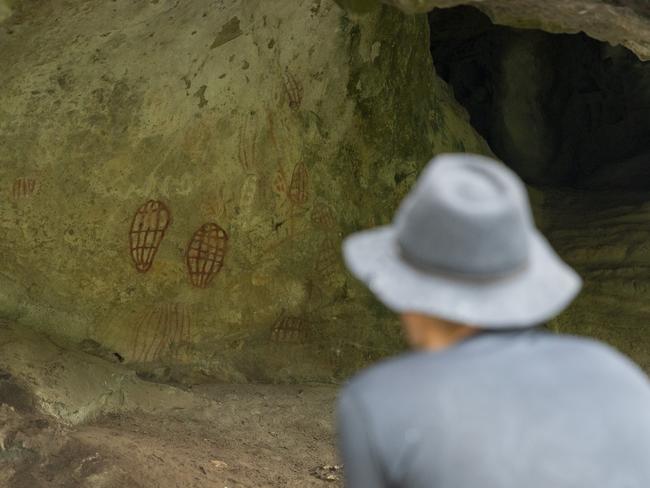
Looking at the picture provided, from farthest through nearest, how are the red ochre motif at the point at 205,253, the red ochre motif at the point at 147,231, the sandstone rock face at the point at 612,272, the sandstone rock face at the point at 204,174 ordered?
the sandstone rock face at the point at 612,272 < the red ochre motif at the point at 205,253 < the red ochre motif at the point at 147,231 < the sandstone rock face at the point at 204,174

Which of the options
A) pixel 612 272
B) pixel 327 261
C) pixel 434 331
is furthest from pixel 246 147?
pixel 434 331

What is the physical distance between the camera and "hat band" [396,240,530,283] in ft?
3.26

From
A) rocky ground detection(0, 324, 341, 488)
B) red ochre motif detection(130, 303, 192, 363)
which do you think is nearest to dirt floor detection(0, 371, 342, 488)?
rocky ground detection(0, 324, 341, 488)

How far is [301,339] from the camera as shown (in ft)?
13.4

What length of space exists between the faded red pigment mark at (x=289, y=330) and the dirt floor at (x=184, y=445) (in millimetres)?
244

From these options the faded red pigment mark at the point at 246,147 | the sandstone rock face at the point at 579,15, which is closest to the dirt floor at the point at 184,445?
the faded red pigment mark at the point at 246,147

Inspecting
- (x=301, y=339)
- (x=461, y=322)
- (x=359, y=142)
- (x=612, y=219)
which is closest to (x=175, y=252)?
(x=301, y=339)

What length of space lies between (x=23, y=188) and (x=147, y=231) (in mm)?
528

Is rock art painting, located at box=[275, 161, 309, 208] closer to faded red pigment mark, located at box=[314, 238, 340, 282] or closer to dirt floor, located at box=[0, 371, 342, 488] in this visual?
faded red pigment mark, located at box=[314, 238, 340, 282]

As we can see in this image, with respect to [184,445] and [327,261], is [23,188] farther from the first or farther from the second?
[327,261]

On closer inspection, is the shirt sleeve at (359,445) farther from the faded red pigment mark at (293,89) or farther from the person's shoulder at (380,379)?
the faded red pigment mark at (293,89)

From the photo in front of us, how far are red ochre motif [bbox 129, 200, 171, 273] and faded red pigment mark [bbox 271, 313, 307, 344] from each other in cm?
68

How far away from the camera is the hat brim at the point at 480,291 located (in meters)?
0.98

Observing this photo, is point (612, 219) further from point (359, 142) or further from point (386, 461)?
point (386, 461)
